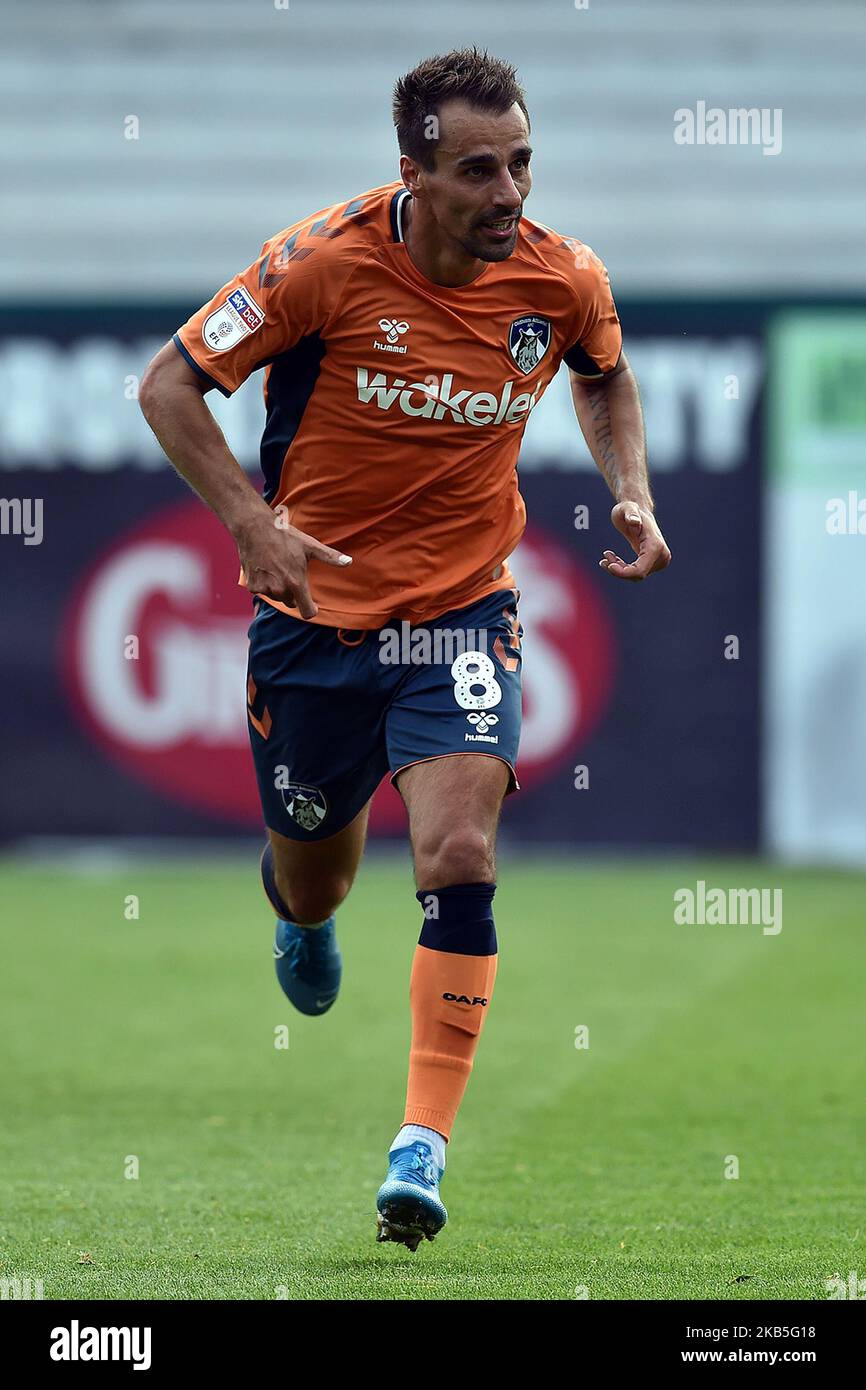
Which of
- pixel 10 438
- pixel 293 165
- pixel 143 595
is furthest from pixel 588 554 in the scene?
pixel 293 165

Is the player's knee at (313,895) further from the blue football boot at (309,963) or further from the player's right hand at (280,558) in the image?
the player's right hand at (280,558)

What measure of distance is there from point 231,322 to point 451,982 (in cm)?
155

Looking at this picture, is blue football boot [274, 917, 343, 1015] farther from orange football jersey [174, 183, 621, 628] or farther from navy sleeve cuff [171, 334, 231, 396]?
navy sleeve cuff [171, 334, 231, 396]

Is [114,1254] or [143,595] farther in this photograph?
[143,595]

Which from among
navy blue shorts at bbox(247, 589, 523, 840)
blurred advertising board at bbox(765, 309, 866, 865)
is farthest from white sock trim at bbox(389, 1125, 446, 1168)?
blurred advertising board at bbox(765, 309, 866, 865)

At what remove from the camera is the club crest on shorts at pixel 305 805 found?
5176mm

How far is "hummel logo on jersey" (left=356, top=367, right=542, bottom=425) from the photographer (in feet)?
15.6

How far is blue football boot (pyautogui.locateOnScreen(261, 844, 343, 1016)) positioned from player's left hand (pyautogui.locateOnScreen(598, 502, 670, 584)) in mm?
1622

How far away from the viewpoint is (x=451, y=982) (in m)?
4.39

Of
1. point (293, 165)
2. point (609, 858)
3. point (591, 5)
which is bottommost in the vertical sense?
point (609, 858)

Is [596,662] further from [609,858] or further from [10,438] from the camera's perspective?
[10,438]

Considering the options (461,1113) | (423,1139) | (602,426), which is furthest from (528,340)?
(461,1113)

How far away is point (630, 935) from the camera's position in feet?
32.9

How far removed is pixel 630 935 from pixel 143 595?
431 cm
